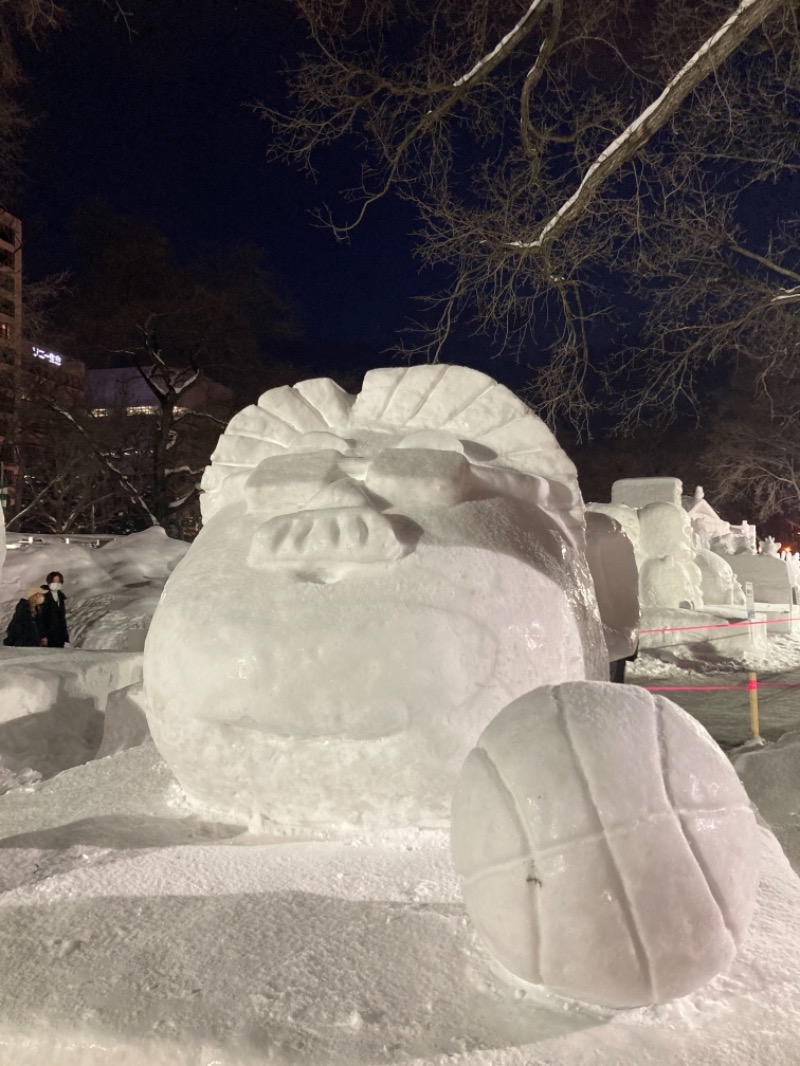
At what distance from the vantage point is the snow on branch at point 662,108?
589 cm

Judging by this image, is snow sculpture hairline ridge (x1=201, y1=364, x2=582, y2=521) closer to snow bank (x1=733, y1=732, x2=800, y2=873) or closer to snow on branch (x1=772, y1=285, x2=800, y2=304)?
snow bank (x1=733, y1=732, x2=800, y2=873)

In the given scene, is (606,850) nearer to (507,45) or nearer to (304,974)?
(304,974)

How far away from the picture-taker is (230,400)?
2388 centimetres

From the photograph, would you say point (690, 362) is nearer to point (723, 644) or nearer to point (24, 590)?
point (723, 644)

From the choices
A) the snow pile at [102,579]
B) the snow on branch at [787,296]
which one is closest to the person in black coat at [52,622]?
the snow pile at [102,579]

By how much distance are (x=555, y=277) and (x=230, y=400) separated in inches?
649

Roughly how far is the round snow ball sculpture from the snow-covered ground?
0.13 meters

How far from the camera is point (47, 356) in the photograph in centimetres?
2222

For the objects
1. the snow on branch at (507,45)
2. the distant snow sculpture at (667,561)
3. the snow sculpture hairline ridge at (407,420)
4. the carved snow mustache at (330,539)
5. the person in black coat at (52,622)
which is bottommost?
the distant snow sculpture at (667,561)

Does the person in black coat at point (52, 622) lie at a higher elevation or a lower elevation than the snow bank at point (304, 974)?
lower

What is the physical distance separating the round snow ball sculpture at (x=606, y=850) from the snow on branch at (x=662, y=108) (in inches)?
225

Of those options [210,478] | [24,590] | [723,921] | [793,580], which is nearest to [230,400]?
[24,590]

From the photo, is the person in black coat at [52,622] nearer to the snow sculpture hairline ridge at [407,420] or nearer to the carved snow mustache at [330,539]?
the snow sculpture hairline ridge at [407,420]

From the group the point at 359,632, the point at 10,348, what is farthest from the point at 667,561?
the point at 10,348
